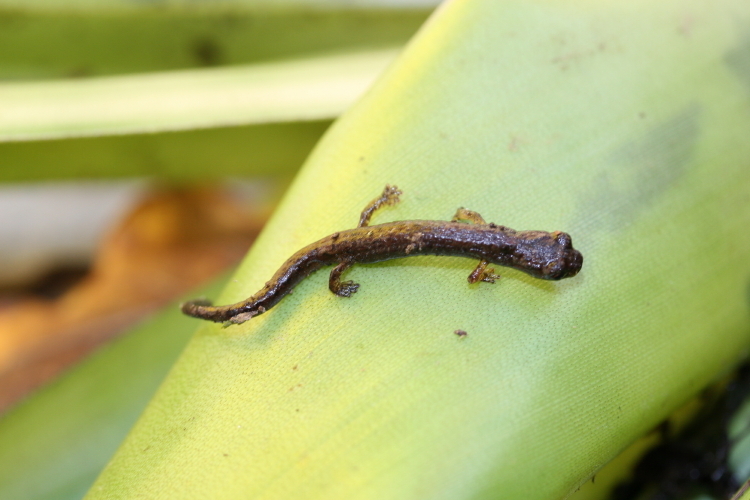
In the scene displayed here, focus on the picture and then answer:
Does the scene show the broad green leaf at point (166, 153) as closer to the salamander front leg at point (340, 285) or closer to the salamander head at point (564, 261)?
the salamander front leg at point (340, 285)

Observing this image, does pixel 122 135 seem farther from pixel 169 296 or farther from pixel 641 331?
pixel 641 331

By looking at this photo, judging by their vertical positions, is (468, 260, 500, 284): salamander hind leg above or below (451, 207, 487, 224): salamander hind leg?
below

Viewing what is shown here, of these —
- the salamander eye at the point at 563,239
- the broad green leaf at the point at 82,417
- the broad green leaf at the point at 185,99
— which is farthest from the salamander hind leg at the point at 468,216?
the broad green leaf at the point at 82,417

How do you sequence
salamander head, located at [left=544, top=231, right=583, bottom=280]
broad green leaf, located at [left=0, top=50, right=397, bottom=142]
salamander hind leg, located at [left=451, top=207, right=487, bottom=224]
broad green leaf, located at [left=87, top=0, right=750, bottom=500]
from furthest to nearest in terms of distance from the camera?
broad green leaf, located at [left=0, top=50, right=397, bottom=142] → salamander hind leg, located at [left=451, top=207, right=487, bottom=224] → salamander head, located at [left=544, top=231, right=583, bottom=280] → broad green leaf, located at [left=87, top=0, right=750, bottom=500]

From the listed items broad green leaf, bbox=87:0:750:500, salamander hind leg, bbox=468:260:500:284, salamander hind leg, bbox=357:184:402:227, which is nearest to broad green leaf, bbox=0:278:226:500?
broad green leaf, bbox=87:0:750:500

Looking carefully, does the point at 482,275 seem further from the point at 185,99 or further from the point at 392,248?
the point at 185,99

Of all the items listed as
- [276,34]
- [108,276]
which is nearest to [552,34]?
[276,34]

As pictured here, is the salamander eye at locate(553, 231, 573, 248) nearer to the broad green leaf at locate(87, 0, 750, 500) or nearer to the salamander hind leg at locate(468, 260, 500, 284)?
the broad green leaf at locate(87, 0, 750, 500)
